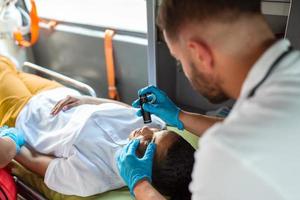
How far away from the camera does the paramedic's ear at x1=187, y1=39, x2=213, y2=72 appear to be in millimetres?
946

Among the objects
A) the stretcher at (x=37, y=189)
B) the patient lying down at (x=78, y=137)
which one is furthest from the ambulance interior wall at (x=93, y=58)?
the stretcher at (x=37, y=189)

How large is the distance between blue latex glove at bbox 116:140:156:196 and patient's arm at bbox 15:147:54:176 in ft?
1.44

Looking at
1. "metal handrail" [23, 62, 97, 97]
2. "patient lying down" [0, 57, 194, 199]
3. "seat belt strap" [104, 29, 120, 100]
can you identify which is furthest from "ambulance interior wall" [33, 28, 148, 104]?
"patient lying down" [0, 57, 194, 199]

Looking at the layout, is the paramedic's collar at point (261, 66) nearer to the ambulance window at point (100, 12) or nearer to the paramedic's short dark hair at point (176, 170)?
the paramedic's short dark hair at point (176, 170)

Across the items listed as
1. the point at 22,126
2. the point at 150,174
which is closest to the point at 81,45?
the point at 22,126

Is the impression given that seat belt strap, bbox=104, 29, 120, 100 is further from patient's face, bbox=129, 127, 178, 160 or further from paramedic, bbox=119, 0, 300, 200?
paramedic, bbox=119, 0, 300, 200

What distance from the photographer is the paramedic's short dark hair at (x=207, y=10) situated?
92cm

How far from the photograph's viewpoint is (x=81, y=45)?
288 cm

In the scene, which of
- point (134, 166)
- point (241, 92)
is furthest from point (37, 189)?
point (241, 92)

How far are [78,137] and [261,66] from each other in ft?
3.52

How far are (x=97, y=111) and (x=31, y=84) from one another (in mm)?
682

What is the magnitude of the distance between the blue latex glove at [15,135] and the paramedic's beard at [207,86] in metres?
1.13

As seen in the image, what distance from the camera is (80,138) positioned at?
172 centimetres

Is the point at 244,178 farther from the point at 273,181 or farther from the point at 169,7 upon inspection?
the point at 169,7
